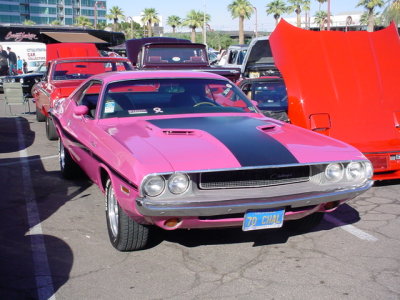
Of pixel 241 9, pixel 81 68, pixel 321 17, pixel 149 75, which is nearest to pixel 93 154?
pixel 149 75

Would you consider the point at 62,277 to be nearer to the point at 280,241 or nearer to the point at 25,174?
the point at 280,241

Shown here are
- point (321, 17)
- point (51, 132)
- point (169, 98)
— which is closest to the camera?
point (169, 98)

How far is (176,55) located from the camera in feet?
40.9

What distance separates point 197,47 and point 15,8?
10833 centimetres

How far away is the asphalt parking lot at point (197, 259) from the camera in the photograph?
357 cm

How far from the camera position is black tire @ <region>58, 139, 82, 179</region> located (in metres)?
6.44

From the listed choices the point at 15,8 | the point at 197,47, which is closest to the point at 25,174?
the point at 197,47

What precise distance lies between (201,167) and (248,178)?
1.28ft

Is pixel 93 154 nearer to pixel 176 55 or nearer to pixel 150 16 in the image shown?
pixel 176 55

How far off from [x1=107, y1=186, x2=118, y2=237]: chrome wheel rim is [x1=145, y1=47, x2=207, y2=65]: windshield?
8075 millimetres

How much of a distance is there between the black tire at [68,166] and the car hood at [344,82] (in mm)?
2693

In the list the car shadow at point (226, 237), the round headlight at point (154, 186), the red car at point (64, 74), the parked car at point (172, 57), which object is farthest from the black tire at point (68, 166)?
the parked car at point (172, 57)

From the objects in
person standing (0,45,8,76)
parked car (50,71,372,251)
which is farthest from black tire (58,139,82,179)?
person standing (0,45,8,76)

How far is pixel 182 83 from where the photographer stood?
5.33 metres
